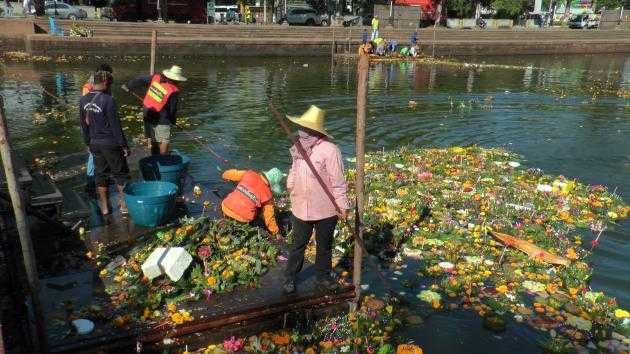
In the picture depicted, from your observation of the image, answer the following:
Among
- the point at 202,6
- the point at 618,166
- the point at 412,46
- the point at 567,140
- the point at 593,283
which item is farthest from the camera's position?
the point at 202,6

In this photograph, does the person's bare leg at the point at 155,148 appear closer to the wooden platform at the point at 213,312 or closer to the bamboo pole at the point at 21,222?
the wooden platform at the point at 213,312

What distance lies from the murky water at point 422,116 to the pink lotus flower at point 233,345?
5.99 ft

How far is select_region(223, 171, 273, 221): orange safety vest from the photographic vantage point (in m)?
6.45

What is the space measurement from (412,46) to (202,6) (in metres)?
19.1

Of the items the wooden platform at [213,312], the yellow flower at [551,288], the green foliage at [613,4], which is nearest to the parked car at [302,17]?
the wooden platform at [213,312]

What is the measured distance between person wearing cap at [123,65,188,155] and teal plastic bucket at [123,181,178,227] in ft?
6.07

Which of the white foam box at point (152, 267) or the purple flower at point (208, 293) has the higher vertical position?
the white foam box at point (152, 267)

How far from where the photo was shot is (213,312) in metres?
5.09

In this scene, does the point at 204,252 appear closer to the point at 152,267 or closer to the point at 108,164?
the point at 152,267

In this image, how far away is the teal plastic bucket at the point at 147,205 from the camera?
253 inches

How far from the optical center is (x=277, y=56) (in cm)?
3550

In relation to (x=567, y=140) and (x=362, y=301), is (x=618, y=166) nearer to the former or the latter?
(x=567, y=140)

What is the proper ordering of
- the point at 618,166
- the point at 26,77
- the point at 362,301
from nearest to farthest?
the point at 362,301 < the point at 618,166 < the point at 26,77

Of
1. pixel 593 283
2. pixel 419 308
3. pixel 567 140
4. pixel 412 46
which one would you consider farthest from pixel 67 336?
pixel 412 46
